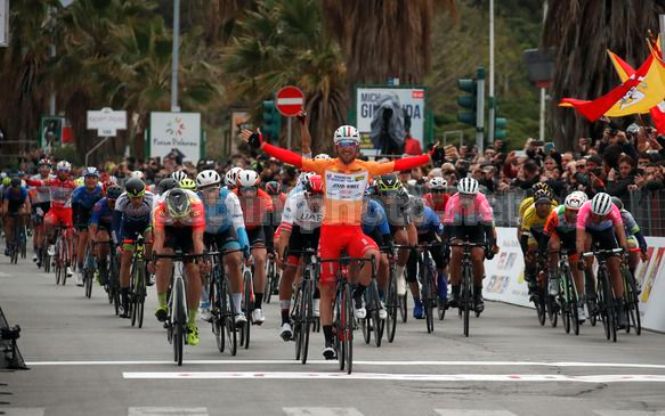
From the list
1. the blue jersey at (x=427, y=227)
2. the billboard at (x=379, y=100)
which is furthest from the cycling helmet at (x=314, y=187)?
the billboard at (x=379, y=100)

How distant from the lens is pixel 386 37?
124ft

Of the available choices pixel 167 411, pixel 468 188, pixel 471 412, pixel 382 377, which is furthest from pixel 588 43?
pixel 167 411

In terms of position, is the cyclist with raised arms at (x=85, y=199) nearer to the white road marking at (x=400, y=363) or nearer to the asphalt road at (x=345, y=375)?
the asphalt road at (x=345, y=375)

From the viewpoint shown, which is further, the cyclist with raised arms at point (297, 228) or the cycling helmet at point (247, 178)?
the cycling helmet at point (247, 178)

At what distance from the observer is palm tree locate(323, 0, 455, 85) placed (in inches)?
1490

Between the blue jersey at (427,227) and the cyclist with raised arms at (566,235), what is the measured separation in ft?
4.99

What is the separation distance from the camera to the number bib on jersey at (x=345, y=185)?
1700 cm

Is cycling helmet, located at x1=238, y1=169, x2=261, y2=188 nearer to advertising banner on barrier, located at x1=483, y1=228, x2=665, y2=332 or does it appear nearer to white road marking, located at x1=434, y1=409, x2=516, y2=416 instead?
advertising banner on barrier, located at x1=483, y1=228, x2=665, y2=332

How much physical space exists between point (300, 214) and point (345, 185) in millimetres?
1897

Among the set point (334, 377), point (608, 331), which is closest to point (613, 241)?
point (608, 331)

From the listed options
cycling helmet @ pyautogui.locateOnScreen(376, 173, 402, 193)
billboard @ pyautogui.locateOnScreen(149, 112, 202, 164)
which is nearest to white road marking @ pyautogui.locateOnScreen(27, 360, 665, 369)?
cycling helmet @ pyautogui.locateOnScreen(376, 173, 402, 193)

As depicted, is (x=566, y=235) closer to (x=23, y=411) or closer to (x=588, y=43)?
(x=588, y=43)

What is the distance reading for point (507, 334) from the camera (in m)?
21.8

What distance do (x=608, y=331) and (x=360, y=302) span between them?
4314mm
